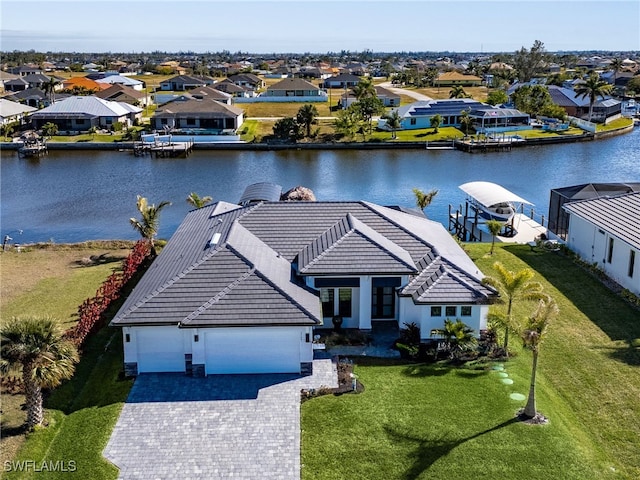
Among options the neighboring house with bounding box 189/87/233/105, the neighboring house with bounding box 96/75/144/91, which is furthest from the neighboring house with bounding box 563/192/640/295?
the neighboring house with bounding box 96/75/144/91

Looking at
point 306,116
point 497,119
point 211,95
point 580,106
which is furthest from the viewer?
point 211,95

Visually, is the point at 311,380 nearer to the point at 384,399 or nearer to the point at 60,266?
the point at 384,399

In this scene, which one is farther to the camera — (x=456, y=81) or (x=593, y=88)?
(x=456, y=81)

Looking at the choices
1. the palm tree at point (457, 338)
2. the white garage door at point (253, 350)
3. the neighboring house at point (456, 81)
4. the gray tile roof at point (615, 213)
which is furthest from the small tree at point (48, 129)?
the neighboring house at point (456, 81)

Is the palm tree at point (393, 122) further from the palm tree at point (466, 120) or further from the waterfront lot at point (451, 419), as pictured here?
the waterfront lot at point (451, 419)

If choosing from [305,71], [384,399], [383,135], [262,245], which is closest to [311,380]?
[384,399]

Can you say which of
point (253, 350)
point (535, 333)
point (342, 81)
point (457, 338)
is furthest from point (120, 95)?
point (535, 333)

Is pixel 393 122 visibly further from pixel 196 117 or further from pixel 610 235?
pixel 610 235
